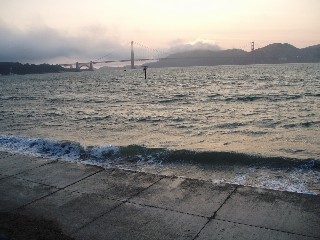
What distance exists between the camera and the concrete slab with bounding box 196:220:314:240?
14.3 ft

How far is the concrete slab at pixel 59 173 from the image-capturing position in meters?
7.00

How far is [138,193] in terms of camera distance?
240 inches

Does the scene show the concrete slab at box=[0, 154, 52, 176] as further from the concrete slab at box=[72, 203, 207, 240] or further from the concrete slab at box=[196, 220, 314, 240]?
the concrete slab at box=[196, 220, 314, 240]

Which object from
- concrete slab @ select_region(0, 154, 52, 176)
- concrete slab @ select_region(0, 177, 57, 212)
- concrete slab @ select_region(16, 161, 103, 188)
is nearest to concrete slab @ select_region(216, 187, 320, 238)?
concrete slab @ select_region(16, 161, 103, 188)

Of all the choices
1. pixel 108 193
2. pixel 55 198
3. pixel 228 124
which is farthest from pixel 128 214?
pixel 228 124

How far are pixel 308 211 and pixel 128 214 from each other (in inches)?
115

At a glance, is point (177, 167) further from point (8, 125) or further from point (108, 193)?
point (8, 125)

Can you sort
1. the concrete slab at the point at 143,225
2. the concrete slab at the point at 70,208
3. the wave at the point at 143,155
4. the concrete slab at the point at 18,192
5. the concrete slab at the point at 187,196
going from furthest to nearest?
1. the wave at the point at 143,155
2. the concrete slab at the point at 18,192
3. the concrete slab at the point at 187,196
4. the concrete slab at the point at 70,208
5. the concrete slab at the point at 143,225

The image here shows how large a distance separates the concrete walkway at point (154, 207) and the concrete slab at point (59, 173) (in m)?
0.02

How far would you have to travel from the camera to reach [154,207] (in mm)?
5457

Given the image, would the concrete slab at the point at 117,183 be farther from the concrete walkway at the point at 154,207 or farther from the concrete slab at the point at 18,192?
the concrete slab at the point at 18,192

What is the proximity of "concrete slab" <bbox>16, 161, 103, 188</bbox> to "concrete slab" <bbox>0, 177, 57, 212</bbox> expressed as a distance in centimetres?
23

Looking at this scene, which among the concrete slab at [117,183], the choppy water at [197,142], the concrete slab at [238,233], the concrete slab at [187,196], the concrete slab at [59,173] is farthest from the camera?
the choppy water at [197,142]

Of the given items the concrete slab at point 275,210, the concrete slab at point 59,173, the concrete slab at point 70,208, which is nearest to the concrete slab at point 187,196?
the concrete slab at point 275,210
